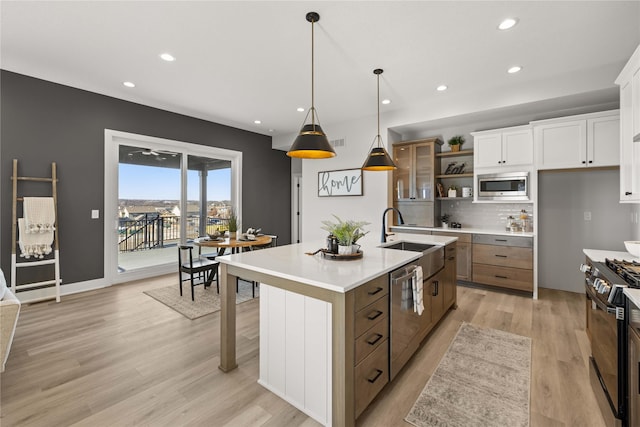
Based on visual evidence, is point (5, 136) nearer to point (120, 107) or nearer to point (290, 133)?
point (120, 107)

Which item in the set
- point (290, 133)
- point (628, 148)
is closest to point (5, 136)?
point (290, 133)

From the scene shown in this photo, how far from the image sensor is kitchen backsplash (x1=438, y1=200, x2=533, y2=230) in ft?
14.9

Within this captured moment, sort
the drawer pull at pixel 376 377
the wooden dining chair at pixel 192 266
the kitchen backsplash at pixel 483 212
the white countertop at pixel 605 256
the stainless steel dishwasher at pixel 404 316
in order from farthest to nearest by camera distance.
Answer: the kitchen backsplash at pixel 483 212, the wooden dining chair at pixel 192 266, the white countertop at pixel 605 256, the stainless steel dishwasher at pixel 404 316, the drawer pull at pixel 376 377

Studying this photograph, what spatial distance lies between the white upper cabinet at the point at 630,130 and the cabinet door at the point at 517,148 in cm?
139

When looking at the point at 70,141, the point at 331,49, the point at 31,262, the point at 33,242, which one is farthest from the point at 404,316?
the point at 70,141

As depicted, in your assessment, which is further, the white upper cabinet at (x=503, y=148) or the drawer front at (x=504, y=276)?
the white upper cabinet at (x=503, y=148)

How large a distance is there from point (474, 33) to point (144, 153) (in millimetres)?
5031

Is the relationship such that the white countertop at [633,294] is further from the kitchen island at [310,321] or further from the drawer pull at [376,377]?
the drawer pull at [376,377]

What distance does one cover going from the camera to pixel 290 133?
259 inches

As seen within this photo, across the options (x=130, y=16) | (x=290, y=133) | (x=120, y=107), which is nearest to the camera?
(x=130, y=16)

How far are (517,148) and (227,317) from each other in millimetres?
4380

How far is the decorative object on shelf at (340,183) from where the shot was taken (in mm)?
5418

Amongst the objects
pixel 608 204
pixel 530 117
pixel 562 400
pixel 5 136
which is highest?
pixel 530 117

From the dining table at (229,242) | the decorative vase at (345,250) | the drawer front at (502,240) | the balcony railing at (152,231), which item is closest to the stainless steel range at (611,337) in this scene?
the decorative vase at (345,250)
